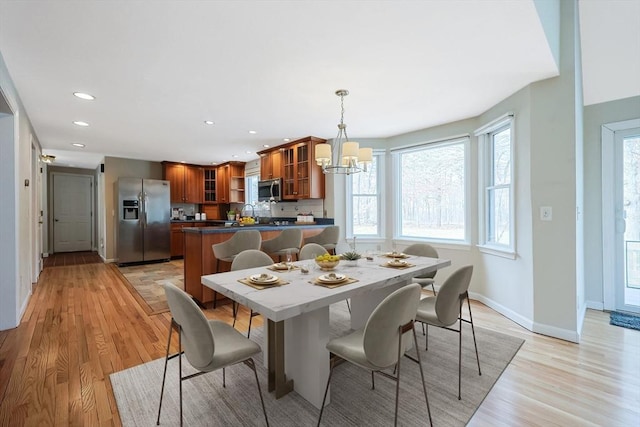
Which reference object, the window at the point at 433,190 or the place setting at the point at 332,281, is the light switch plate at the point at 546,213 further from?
the place setting at the point at 332,281

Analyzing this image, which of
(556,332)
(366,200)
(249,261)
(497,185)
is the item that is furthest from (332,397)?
(366,200)

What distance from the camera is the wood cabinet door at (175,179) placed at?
730 centimetres

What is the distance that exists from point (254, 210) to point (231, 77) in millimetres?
4762

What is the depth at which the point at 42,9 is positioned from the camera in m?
1.81

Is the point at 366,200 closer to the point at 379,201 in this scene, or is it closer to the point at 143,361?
the point at 379,201

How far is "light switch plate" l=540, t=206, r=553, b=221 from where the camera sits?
2822 millimetres

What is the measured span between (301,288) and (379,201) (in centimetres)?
342

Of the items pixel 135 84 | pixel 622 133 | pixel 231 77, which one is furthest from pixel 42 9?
pixel 622 133

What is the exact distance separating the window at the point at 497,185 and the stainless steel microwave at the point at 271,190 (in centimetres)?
335

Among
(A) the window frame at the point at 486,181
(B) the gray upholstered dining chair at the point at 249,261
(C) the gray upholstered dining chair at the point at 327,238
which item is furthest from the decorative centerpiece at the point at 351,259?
(A) the window frame at the point at 486,181

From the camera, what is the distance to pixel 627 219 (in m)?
3.38

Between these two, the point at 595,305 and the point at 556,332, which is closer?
the point at 556,332

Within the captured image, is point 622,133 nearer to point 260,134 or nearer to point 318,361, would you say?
point 318,361

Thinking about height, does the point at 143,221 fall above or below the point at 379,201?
below
